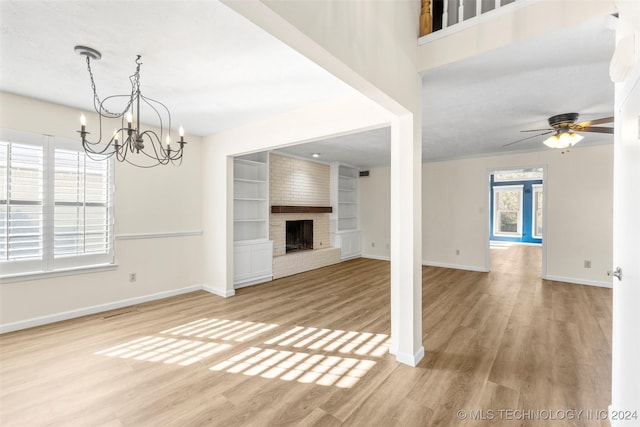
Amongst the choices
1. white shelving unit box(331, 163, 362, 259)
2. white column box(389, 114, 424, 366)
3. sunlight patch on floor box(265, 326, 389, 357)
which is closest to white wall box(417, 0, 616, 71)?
white column box(389, 114, 424, 366)

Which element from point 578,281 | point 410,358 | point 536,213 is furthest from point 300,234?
point 536,213

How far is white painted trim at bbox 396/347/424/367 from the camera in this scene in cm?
242

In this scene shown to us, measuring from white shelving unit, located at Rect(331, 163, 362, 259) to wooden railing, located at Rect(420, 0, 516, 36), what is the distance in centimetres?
434

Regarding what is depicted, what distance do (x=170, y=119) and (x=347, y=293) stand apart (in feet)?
11.6

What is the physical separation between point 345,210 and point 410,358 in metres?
5.41

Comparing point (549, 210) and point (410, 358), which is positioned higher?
point (549, 210)

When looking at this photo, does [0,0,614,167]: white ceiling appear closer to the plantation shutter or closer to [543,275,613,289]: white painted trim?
the plantation shutter

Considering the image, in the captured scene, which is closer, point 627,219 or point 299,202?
point 627,219

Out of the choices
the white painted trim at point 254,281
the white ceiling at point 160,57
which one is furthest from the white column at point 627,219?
the white painted trim at point 254,281

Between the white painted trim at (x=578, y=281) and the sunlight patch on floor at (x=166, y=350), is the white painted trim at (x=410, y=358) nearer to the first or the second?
the sunlight patch on floor at (x=166, y=350)

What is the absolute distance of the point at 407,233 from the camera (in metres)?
2.46

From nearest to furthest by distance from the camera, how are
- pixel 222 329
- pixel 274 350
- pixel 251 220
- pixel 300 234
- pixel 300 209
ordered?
pixel 274 350, pixel 222 329, pixel 251 220, pixel 300 209, pixel 300 234

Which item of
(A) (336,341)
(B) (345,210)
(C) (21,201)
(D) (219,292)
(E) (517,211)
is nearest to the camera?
(A) (336,341)

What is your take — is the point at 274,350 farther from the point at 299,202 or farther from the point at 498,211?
the point at 498,211
